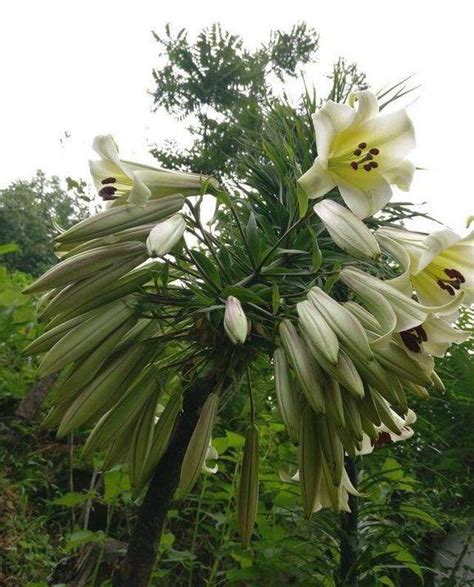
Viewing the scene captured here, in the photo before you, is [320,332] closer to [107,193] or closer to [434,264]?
[434,264]

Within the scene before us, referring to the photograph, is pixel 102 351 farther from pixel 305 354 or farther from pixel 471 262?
pixel 471 262

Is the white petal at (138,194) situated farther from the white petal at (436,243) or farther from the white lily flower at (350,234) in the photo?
the white petal at (436,243)

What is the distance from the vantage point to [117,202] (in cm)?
93

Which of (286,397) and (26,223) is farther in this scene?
(26,223)

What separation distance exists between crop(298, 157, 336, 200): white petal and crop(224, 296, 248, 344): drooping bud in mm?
196

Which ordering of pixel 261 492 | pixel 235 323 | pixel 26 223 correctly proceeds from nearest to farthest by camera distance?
1. pixel 235 323
2. pixel 261 492
3. pixel 26 223

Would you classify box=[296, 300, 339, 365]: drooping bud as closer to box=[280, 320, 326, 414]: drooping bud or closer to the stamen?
box=[280, 320, 326, 414]: drooping bud

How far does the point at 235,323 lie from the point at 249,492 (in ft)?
1.03

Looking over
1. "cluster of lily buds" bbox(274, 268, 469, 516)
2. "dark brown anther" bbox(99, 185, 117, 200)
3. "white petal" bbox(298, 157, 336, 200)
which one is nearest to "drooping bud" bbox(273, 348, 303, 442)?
"cluster of lily buds" bbox(274, 268, 469, 516)

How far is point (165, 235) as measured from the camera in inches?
33.7

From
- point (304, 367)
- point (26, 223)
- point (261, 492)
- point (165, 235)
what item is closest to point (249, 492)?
point (304, 367)

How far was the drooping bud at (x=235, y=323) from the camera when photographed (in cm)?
78

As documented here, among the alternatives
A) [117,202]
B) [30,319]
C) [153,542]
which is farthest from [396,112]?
[30,319]

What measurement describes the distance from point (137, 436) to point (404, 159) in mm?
559
